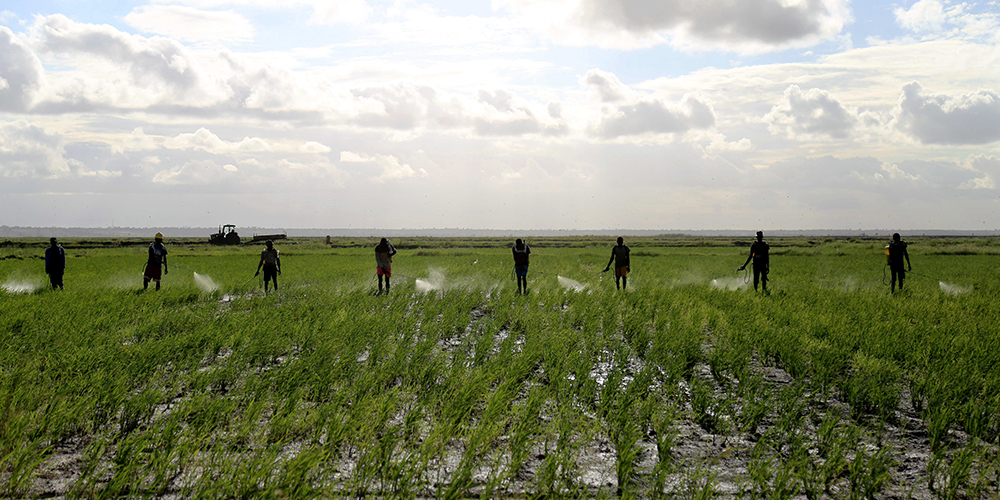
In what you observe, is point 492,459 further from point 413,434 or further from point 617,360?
point 617,360

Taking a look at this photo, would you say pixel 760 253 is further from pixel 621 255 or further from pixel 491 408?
pixel 491 408

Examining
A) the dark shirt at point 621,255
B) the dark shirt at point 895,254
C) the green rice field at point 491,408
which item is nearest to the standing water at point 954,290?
the dark shirt at point 895,254

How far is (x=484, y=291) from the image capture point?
1451cm

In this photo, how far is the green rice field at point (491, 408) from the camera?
11.5ft

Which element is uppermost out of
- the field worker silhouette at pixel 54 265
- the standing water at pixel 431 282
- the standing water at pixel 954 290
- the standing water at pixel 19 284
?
the field worker silhouette at pixel 54 265

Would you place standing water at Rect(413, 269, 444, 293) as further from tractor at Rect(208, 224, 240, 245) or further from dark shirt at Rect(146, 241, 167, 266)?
tractor at Rect(208, 224, 240, 245)

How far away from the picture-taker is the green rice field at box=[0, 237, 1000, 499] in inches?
138

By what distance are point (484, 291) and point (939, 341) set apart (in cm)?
953

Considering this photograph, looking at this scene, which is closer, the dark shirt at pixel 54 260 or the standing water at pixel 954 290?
the dark shirt at pixel 54 260

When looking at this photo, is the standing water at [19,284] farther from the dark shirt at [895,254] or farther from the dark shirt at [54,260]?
the dark shirt at [895,254]

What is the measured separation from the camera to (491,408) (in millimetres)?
4359

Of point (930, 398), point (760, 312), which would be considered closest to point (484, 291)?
point (760, 312)

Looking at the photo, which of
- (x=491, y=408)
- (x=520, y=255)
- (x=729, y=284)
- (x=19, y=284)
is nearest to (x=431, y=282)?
(x=520, y=255)

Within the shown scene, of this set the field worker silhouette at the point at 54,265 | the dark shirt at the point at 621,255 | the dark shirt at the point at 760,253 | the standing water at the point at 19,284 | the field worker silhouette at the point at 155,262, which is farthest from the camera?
the standing water at the point at 19,284
